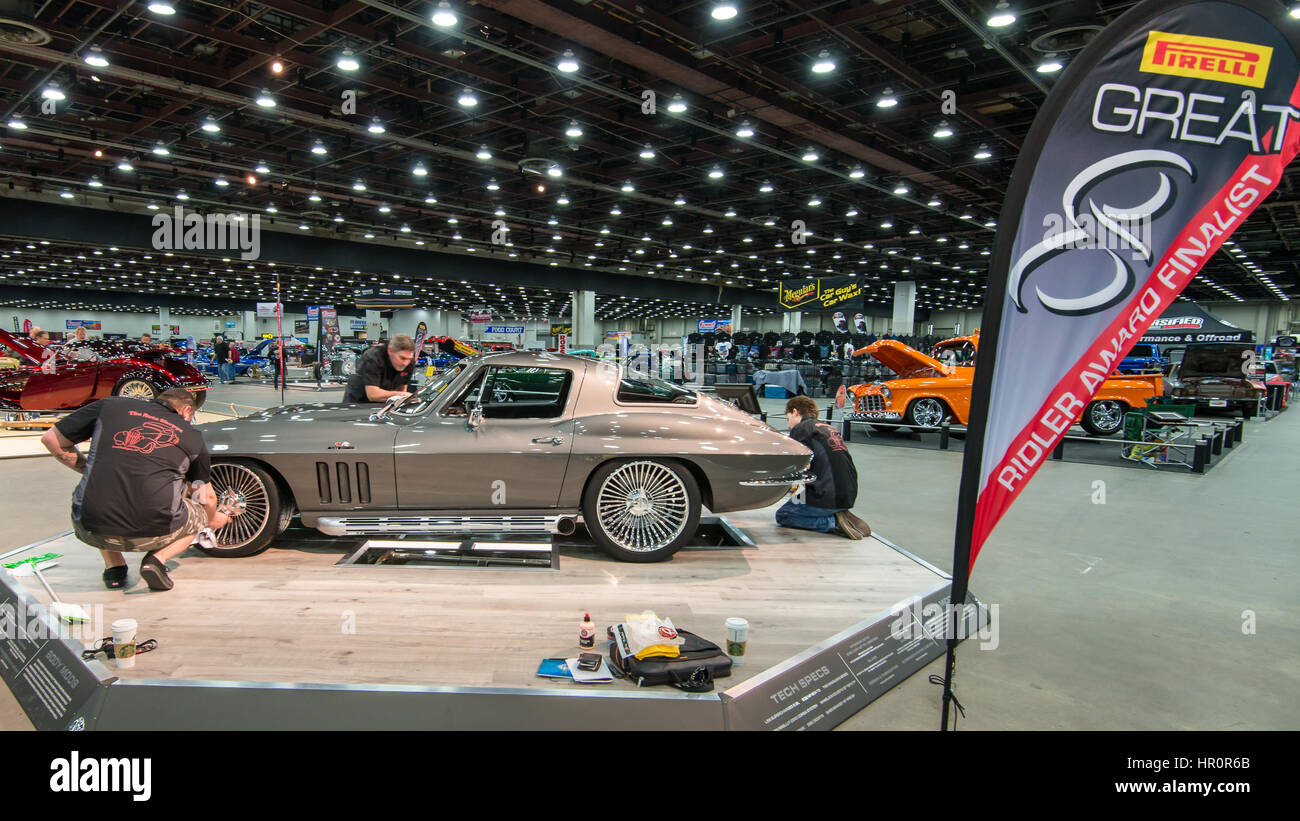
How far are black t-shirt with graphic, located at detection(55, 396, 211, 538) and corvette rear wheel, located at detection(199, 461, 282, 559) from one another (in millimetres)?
584

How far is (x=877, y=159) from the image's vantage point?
13492 mm

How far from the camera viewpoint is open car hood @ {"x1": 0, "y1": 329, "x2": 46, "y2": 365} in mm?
10102

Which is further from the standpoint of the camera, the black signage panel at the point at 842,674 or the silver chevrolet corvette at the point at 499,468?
the silver chevrolet corvette at the point at 499,468

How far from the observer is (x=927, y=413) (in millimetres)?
11109

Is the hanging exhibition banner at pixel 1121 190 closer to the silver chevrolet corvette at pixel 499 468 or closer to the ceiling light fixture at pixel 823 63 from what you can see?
the silver chevrolet corvette at pixel 499 468

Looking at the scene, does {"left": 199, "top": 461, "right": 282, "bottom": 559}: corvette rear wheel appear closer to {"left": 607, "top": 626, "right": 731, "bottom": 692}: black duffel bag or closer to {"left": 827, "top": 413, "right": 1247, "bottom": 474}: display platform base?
{"left": 607, "top": 626, "right": 731, "bottom": 692}: black duffel bag

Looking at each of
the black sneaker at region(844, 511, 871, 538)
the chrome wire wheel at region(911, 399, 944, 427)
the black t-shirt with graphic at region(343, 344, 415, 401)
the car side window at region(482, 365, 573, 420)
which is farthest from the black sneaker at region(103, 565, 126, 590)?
the chrome wire wheel at region(911, 399, 944, 427)

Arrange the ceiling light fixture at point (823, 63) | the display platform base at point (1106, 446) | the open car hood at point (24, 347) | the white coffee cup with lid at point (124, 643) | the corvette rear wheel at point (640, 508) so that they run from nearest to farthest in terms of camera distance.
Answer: the white coffee cup with lid at point (124, 643) → the corvette rear wheel at point (640, 508) → the display platform base at point (1106, 446) → the ceiling light fixture at point (823, 63) → the open car hood at point (24, 347)

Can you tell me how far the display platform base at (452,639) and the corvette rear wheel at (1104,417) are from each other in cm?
877

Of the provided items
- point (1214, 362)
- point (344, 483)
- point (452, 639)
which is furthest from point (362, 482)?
point (1214, 362)

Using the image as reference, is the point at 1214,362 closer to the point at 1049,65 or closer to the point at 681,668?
the point at 1049,65

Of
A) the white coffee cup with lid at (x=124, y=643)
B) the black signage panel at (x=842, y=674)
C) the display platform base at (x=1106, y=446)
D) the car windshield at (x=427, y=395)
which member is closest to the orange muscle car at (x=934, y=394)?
the display platform base at (x=1106, y=446)

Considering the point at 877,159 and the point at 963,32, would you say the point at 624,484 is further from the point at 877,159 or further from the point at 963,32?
the point at 877,159

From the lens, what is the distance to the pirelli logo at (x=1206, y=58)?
6.22 ft
